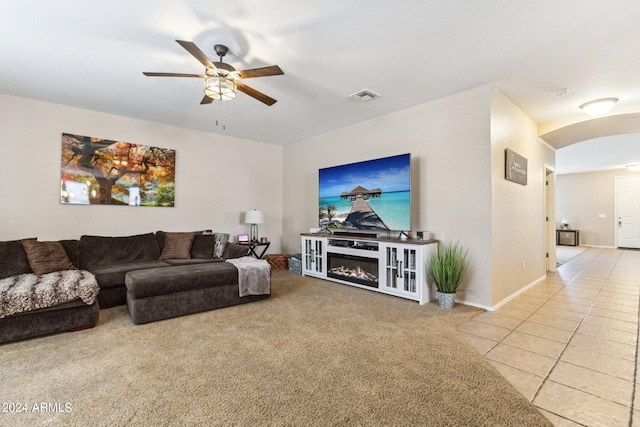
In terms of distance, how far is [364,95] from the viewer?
12.2ft

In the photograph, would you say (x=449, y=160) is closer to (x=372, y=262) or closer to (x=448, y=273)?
(x=448, y=273)

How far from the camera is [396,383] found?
188 cm

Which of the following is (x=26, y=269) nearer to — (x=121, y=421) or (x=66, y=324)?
(x=66, y=324)

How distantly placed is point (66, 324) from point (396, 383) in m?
2.91

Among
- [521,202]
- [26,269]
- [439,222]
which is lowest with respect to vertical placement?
[26,269]

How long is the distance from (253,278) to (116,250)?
2.08m

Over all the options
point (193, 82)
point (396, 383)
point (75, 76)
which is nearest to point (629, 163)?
point (396, 383)

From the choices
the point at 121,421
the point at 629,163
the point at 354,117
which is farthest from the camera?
the point at 629,163

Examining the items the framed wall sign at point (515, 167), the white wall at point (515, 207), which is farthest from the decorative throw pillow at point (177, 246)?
the framed wall sign at point (515, 167)

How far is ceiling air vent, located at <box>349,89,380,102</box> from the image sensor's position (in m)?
3.64

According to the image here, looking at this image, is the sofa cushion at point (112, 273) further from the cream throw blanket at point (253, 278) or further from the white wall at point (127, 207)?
the white wall at point (127, 207)

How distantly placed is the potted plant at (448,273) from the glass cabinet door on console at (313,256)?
1.87m

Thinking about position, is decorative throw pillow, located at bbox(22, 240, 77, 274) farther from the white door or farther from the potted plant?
the white door

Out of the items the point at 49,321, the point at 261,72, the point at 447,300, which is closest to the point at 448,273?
the point at 447,300
